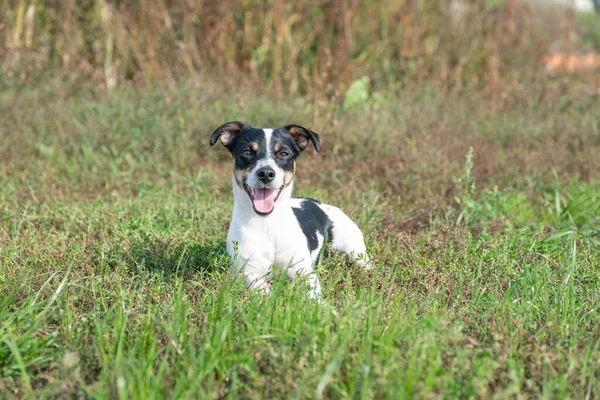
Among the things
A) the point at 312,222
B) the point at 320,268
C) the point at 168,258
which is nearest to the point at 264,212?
the point at 320,268

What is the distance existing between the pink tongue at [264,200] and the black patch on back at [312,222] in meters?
0.45

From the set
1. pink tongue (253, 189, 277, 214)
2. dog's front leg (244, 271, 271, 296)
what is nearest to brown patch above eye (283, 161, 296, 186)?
pink tongue (253, 189, 277, 214)

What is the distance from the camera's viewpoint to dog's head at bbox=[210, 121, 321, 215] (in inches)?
154

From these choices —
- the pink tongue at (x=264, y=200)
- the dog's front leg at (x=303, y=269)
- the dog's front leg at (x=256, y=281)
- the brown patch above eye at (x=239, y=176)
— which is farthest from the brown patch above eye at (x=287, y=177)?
the dog's front leg at (x=256, y=281)

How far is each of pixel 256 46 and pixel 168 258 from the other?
555 centimetres

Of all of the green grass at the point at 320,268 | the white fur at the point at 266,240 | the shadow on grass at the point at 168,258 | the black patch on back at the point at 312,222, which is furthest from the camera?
the black patch on back at the point at 312,222

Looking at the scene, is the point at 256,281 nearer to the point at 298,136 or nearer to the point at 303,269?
the point at 303,269

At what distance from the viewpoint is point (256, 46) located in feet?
30.5

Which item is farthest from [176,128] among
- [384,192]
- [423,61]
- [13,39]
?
[423,61]

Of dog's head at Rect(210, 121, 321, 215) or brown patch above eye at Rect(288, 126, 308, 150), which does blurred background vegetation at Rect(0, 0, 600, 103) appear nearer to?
brown patch above eye at Rect(288, 126, 308, 150)

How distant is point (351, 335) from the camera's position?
9.64 feet

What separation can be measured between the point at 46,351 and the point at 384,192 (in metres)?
3.56

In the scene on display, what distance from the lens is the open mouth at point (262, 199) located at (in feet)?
12.9

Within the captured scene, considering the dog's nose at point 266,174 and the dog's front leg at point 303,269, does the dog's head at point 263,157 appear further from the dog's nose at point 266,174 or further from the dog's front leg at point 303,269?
the dog's front leg at point 303,269
